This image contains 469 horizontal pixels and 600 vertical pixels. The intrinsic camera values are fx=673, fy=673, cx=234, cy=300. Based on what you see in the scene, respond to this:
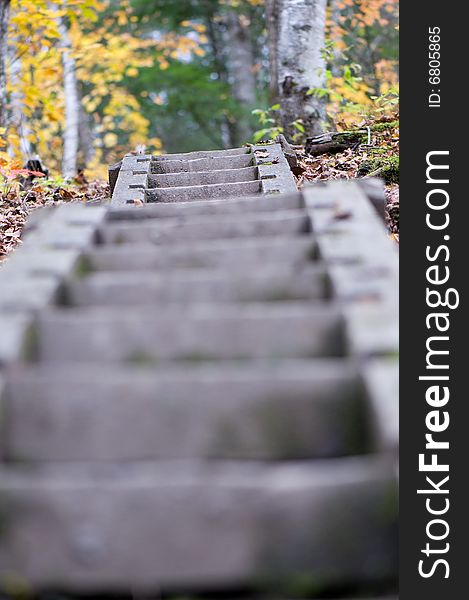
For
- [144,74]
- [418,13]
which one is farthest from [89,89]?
[418,13]

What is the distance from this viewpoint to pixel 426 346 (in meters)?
2.39

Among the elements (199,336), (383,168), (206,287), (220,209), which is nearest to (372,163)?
(383,168)

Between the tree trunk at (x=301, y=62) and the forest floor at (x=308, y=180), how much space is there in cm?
98

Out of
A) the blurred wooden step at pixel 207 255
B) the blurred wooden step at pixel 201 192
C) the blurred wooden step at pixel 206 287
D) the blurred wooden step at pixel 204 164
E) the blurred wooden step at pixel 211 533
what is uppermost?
the blurred wooden step at pixel 204 164

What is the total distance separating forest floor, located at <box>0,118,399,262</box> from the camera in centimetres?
573

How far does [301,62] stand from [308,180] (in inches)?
117

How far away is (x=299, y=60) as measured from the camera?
8547 millimetres

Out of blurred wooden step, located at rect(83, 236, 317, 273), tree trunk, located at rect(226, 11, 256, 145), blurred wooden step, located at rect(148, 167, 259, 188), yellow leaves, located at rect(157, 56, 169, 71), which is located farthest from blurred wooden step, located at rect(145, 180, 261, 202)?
yellow leaves, located at rect(157, 56, 169, 71)

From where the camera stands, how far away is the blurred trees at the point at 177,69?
8.66m

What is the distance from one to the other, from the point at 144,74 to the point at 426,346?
46.5 ft

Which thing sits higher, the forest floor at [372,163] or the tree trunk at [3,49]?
the tree trunk at [3,49]

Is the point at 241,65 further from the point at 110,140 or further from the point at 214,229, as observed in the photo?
the point at 214,229

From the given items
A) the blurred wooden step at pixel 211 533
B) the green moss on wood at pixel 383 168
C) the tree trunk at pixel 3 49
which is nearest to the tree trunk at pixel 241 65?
the tree trunk at pixel 3 49

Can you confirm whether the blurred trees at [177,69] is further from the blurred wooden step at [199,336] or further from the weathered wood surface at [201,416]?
the blurred wooden step at [199,336]
